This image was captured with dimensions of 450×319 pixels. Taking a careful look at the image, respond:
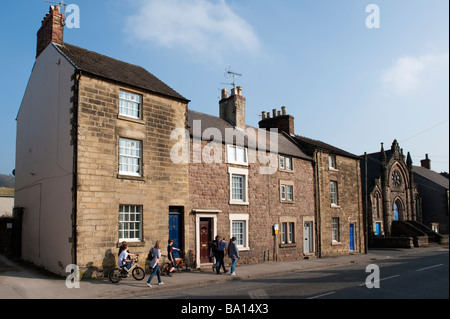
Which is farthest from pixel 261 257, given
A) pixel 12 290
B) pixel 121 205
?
pixel 12 290

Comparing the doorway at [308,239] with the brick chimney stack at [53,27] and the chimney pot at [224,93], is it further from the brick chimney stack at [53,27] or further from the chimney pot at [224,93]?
the brick chimney stack at [53,27]

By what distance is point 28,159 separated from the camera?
1986cm

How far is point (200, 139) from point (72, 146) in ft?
21.9

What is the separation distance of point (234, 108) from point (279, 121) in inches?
267

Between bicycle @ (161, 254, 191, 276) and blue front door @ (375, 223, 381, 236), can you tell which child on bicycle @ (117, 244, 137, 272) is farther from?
blue front door @ (375, 223, 381, 236)

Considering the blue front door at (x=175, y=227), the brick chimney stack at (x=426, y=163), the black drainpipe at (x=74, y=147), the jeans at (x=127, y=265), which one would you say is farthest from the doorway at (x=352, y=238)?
the brick chimney stack at (x=426, y=163)

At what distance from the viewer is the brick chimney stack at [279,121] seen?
99.2 ft

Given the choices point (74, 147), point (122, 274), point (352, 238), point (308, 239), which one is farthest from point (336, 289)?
point (352, 238)

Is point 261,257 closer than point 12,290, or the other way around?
point 12,290

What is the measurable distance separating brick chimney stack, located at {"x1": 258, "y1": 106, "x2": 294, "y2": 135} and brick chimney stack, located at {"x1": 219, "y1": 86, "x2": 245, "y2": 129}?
5.89 m

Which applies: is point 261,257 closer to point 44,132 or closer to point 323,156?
point 323,156

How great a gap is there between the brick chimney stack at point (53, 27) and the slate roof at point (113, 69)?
1.54 feet

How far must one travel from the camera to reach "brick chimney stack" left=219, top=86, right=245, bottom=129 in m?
25.2

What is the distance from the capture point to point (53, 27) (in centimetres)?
1784
